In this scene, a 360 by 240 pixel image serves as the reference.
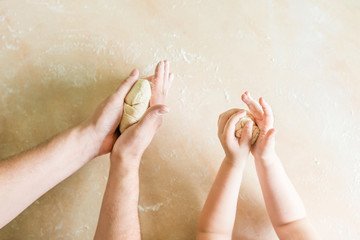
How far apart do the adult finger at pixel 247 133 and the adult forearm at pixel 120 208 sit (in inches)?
13.1

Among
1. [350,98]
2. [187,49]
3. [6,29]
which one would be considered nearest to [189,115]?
[187,49]

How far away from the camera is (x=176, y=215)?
1.06 meters

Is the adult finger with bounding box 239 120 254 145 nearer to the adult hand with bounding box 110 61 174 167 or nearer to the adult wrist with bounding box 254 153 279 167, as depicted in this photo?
the adult wrist with bounding box 254 153 279 167

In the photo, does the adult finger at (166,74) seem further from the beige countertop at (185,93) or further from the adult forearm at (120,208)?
the adult forearm at (120,208)

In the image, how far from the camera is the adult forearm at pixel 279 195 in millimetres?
909

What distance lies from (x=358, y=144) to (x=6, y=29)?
1.28 metres

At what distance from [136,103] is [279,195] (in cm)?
50

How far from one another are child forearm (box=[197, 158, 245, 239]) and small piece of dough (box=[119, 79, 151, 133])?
0.31m

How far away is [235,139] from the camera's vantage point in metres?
0.93

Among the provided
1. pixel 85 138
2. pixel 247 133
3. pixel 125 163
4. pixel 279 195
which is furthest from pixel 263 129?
pixel 85 138

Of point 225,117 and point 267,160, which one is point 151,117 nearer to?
point 225,117

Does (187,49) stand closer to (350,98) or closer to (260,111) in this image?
(260,111)

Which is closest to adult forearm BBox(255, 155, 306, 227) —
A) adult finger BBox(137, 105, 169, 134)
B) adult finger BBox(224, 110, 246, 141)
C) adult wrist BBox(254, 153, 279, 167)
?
adult wrist BBox(254, 153, 279, 167)

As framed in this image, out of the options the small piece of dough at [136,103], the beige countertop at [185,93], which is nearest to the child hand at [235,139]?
the beige countertop at [185,93]
